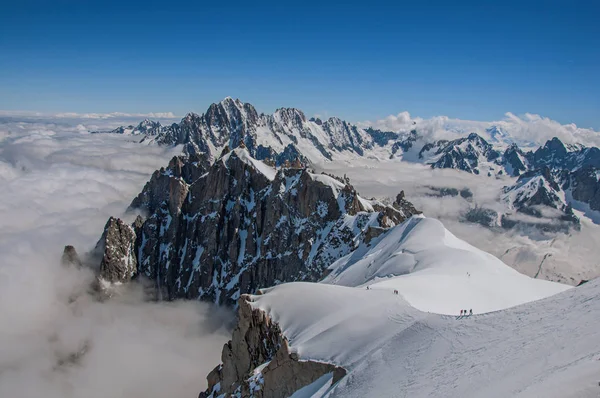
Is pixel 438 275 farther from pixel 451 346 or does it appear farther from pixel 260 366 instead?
pixel 451 346

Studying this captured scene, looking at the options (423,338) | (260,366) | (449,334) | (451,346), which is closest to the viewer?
(451,346)

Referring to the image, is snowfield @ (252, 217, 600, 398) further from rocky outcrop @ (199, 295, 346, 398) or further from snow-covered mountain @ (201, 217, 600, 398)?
rocky outcrop @ (199, 295, 346, 398)

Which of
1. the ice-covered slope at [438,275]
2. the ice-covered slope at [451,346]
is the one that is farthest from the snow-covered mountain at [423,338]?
the ice-covered slope at [438,275]

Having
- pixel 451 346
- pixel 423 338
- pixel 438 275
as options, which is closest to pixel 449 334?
pixel 451 346

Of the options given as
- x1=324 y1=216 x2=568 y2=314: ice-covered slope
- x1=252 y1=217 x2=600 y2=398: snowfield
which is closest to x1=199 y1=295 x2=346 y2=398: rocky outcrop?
x1=252 y1=217 x2=600 y2=398: snowfield

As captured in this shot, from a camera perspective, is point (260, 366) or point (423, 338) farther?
point (260, 366)
